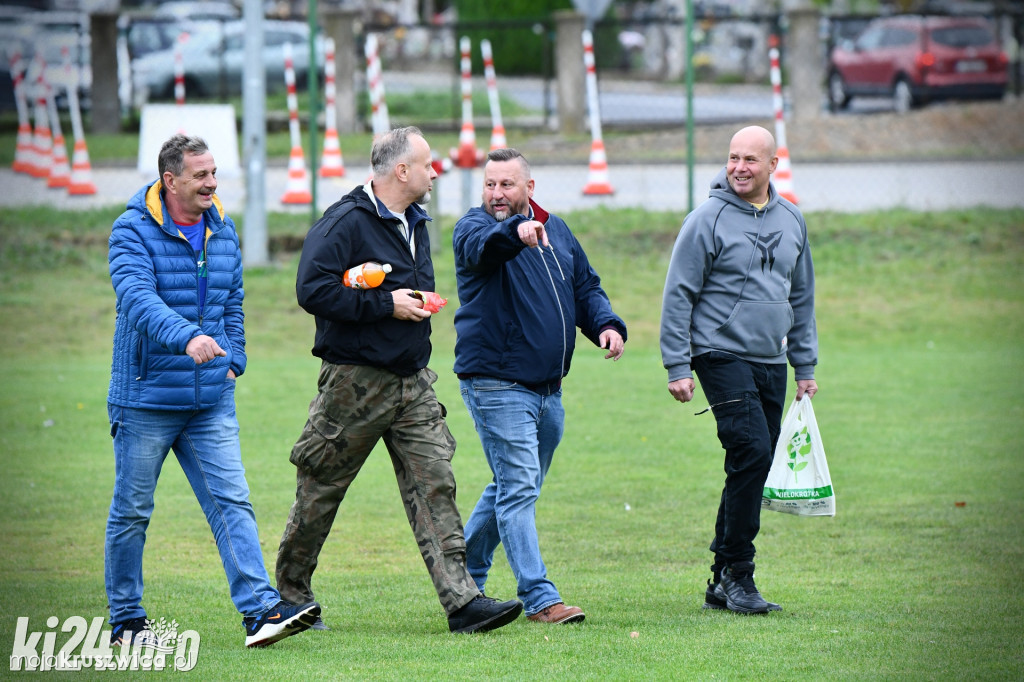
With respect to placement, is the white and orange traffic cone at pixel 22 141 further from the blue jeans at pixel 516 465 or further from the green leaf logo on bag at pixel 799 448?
the green leaf logo on bag at pixel 799 448

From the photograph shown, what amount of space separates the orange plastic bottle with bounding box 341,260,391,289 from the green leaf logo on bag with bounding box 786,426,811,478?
6.26 ft

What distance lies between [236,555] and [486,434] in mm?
1082

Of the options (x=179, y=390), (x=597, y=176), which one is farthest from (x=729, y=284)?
(x=597, y=176)

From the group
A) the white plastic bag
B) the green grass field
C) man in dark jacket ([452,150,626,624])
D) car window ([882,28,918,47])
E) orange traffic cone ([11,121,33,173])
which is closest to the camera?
the green grass field

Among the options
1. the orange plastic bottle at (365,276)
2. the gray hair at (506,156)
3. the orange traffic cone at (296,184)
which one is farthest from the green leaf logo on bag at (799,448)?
the orange traffic cone at (296,184)

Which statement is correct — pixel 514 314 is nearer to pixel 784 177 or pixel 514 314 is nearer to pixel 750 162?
pixel 750 162

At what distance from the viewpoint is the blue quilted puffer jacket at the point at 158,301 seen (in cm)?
498

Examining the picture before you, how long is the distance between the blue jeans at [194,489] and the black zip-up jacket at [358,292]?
49cm

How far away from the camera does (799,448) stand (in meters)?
5.80

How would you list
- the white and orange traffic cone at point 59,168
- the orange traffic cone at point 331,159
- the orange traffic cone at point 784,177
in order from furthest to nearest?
the white and orange traffic cone at point 59,168 < the orange traffic cone at point 331,159 < the orange traffic cone at point 784,177

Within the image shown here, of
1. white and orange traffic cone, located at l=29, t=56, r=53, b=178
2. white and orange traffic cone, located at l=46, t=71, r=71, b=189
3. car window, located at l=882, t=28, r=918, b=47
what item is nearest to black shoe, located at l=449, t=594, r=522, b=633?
white and orange traffic cone, located at l=46, t=71, r=71, b=189

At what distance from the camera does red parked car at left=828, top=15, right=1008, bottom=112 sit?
81.4 feet

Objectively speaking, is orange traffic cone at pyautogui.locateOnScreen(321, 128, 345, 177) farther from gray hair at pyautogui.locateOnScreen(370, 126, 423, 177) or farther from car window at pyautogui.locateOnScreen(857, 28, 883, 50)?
gray hair at pyautogui.locateOnScreen(370, 126, 423, 177)

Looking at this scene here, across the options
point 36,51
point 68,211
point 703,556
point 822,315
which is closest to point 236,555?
point 703,556
